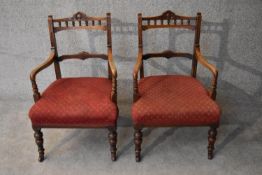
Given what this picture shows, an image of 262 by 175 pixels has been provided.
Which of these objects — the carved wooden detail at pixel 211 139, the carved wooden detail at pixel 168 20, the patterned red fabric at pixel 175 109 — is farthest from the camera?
the carved wooden detail at pixel 168 20

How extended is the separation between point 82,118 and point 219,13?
1.38m

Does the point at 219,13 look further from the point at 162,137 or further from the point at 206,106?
the point at 162,137

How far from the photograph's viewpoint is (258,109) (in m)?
2.58

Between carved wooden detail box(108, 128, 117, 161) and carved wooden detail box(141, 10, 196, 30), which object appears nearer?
carved wooden detail box(108, 128, 117, 161)

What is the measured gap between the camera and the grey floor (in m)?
1.92

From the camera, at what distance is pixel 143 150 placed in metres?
2.10

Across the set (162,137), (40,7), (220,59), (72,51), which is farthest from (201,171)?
(40,7)

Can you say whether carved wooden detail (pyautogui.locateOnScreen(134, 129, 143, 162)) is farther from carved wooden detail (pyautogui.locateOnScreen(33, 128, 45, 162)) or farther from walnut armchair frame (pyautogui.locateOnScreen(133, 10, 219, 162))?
carved wooden detail (pyautogui.locateOnScreen(33, 128, 45, 162))

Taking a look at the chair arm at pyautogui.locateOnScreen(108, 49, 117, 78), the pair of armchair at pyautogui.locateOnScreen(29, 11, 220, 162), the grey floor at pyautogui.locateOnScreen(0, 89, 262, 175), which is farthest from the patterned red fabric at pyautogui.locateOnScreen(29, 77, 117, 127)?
the grey floor at pyautogui.locateOnScreen(0, 89, 262, 175)

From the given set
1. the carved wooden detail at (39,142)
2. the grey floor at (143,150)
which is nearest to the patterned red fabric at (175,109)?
the grey floor at (143,150)

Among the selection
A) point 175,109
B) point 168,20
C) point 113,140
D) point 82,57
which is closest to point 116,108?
point 113,140

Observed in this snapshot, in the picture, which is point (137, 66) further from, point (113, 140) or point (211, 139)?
point (211, 139)

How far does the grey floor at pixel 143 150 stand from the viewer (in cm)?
192

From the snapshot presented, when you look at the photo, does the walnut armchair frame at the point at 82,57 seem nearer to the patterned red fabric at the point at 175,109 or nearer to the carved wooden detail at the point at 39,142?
the carved wooden detail at the point at 39,142
